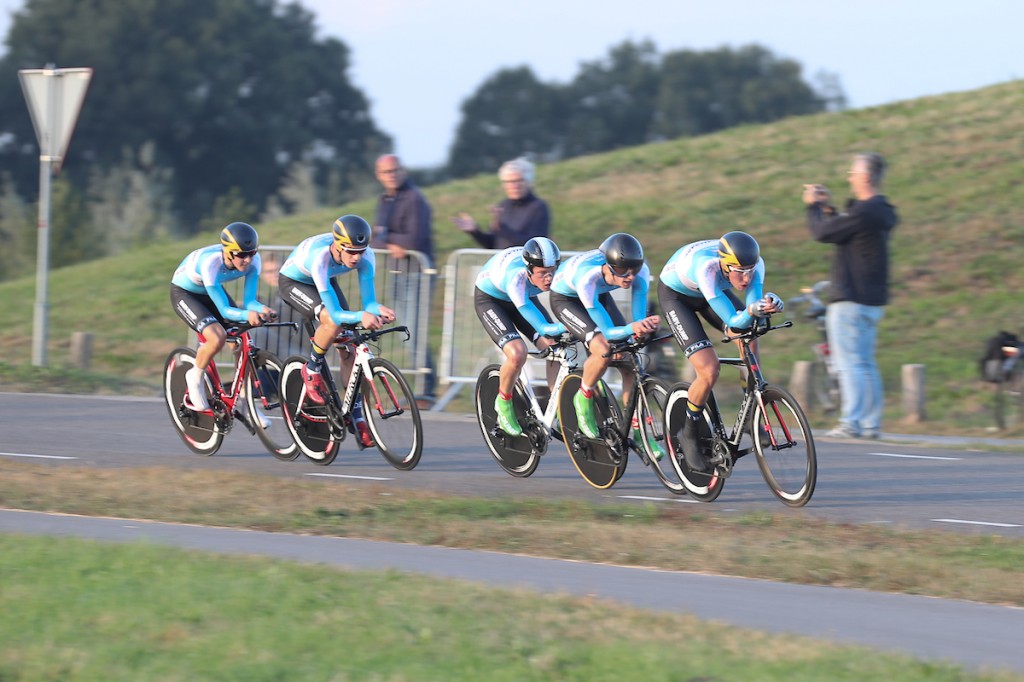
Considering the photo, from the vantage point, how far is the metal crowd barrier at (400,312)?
47.9 feet

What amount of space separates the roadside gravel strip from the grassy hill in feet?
26.8

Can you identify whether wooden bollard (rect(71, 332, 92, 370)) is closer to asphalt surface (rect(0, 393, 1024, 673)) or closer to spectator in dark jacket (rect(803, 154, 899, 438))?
asphalt surface (rect(0, 393, 1024, 673))

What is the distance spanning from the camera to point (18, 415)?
44.4 feet

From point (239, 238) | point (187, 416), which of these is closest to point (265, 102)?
point (187, 416)

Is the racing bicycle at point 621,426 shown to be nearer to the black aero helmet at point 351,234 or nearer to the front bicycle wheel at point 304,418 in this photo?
the black aero helmet at point 351,234

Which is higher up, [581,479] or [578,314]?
[578,314]

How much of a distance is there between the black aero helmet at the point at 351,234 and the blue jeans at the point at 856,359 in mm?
4365

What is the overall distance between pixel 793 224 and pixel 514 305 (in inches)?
558

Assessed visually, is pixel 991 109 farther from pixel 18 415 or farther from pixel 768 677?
pixel 768 677

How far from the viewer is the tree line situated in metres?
59.4

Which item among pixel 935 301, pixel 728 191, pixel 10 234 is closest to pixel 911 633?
pixel 935 301

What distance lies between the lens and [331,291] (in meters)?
10.6

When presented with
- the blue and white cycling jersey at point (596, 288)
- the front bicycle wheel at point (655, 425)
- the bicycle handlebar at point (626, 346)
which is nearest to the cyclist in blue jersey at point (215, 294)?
the blue and white cycling jersey at point (596, 288)

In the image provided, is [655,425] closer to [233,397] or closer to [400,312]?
[233,397]
